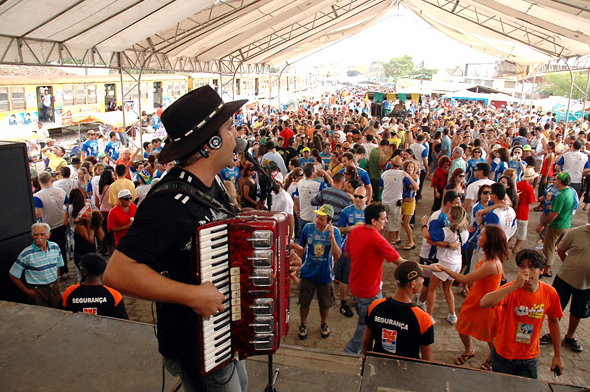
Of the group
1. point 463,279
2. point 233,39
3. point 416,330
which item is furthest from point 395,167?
point 233,39

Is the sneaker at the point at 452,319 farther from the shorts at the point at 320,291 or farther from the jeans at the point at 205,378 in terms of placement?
the jeans at the point at 205,378

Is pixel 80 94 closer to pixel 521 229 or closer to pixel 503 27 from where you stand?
pixel 503 27

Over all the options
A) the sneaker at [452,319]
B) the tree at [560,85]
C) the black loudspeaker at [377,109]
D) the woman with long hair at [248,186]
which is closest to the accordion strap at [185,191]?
the sneaker at [452,319]

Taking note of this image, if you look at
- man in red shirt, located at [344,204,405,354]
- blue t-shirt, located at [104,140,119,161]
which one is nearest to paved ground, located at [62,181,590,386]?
man in red shirt, located at [344,204,405,354]

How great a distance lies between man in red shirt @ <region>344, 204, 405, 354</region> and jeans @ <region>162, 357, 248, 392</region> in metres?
2.48

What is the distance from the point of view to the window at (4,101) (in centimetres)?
1634

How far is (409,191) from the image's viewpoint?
7719 millimetres

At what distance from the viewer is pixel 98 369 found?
3.24 metres

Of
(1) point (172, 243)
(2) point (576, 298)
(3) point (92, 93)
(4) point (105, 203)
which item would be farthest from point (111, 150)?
(1) point (172, 243)

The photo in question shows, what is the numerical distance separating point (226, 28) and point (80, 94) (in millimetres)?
11382

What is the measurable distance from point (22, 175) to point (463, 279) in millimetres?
4897

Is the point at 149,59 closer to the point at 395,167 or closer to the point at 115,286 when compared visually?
the point at 395,167

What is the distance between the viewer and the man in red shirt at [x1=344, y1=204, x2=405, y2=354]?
4132 mm

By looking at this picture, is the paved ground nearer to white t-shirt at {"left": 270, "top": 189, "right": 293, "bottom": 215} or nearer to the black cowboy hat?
white t-shirt at {"left": 270, "top": 189, "right": 293, "bottom": 215}
